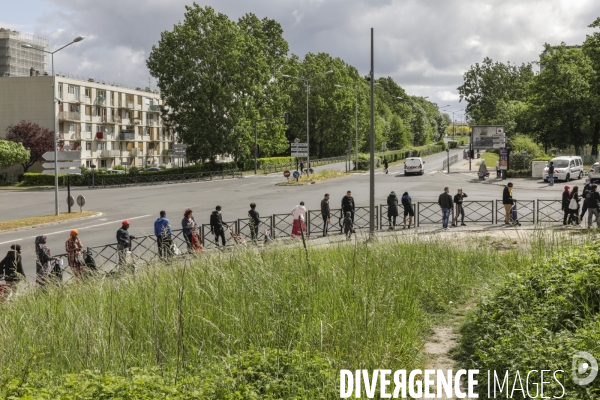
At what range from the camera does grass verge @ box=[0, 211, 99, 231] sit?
1066 inches

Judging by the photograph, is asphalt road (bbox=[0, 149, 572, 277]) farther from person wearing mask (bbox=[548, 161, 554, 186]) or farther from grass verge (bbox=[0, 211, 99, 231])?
person wearing mask (bbox=[548, 161, 554, 186])

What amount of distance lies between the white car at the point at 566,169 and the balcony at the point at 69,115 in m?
52.8

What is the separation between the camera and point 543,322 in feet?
26.0

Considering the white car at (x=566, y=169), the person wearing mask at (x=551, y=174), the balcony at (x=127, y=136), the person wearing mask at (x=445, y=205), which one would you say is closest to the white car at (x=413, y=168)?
the white car at (x=566, y=169)

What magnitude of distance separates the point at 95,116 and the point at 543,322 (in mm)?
79068

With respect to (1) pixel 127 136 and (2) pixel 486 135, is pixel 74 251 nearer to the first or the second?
(2) pixel 486 135

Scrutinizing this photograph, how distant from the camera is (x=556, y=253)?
11.2 metres

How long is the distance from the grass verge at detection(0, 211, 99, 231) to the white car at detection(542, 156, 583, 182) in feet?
99.5

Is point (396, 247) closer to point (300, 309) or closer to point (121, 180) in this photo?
point (300, 309)

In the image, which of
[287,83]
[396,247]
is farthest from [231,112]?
[396,247]

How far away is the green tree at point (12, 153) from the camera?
56.5 m

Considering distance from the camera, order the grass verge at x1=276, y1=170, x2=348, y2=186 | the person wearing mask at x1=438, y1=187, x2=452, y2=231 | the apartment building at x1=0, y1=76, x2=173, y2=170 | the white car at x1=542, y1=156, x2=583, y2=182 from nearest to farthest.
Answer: the person wearing mask at x1=438, y1=187, x2=452, y2=231 → the white car at x1=542, y1=156, x2=583, y2=182 → the grass verge at x1=276, y1=170, x2=348, y2=186 → the apartment building at x1=0, y1=76, x2=173, y2=170

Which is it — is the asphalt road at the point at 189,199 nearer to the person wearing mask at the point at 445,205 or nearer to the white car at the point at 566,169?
the white car at the point at 566,169

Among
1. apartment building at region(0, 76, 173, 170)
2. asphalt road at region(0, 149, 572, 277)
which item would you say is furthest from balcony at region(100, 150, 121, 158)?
asphalt road at region(0, 149, 572, 277)
